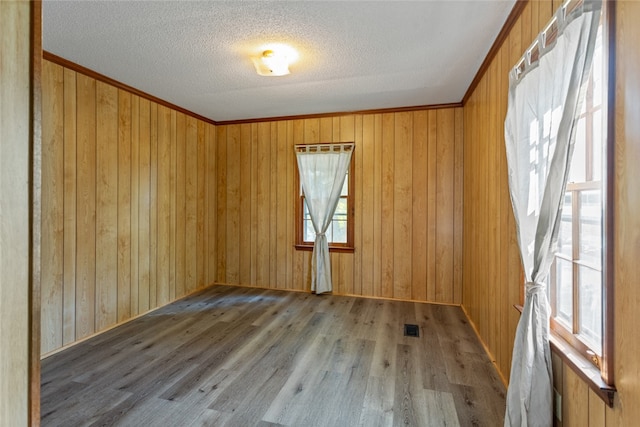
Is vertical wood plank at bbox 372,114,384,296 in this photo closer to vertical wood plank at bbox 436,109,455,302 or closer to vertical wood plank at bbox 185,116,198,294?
vertical wood plank at bbox 436,109,455,302

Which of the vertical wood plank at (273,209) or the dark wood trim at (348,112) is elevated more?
the dark wood trim at (348,112)

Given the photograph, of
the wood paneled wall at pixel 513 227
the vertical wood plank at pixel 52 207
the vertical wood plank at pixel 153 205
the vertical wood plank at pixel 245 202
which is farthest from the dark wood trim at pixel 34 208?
the vertical wood plank at pixel 245 202

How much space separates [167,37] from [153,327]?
2665 millimetres

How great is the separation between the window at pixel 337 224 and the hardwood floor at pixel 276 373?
42.2 inches

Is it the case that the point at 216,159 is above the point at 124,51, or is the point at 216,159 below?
below

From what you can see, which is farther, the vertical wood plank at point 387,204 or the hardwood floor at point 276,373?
the vertical wood plank at point 387,204

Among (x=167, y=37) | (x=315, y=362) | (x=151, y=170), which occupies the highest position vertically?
(x=167, y=37)

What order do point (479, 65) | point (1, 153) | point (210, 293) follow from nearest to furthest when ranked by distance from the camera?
point (1, 153), point (479, 65), point (210, 293)

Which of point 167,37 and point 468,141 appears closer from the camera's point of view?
point 167,37

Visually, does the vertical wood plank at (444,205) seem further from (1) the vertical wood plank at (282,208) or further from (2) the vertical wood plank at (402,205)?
(1) the vertical wood plank at (282,208)

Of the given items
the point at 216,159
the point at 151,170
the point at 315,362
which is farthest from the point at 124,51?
the point at 315,362

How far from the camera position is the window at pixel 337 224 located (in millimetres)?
4156

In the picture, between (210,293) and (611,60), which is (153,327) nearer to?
(210,293)

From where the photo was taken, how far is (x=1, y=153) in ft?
2.28
